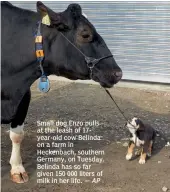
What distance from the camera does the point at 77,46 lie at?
4090 millimetres

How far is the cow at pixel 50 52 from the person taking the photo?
4066mm

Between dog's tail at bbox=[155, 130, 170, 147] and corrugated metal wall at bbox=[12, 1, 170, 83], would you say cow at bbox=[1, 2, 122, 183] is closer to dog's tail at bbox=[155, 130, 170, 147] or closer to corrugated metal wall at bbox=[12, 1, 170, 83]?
dog's tail at bbox=[155, 130, 170, 147]

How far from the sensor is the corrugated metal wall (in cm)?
898

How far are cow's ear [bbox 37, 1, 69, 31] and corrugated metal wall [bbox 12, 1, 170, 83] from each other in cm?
526

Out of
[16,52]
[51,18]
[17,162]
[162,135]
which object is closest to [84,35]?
[51,18]

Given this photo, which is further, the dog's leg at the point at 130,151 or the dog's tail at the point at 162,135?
the dog's tail at the point at 162,135

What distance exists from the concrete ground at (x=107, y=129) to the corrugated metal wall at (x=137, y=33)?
48 centimetres

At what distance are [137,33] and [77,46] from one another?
17.8 ft

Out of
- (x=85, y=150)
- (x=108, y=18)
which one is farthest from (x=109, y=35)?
(x=85, y=150)

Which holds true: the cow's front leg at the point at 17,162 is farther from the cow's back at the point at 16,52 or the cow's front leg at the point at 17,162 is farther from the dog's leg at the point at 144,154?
the dog's leg at the point at 144,154

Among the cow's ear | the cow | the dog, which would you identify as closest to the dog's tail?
the dog

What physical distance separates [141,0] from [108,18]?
3.08 ft

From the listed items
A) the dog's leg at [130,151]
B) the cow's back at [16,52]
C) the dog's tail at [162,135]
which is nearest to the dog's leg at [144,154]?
the dog's leg at [130,151]

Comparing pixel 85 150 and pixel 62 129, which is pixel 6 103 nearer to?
pixel 85 150
